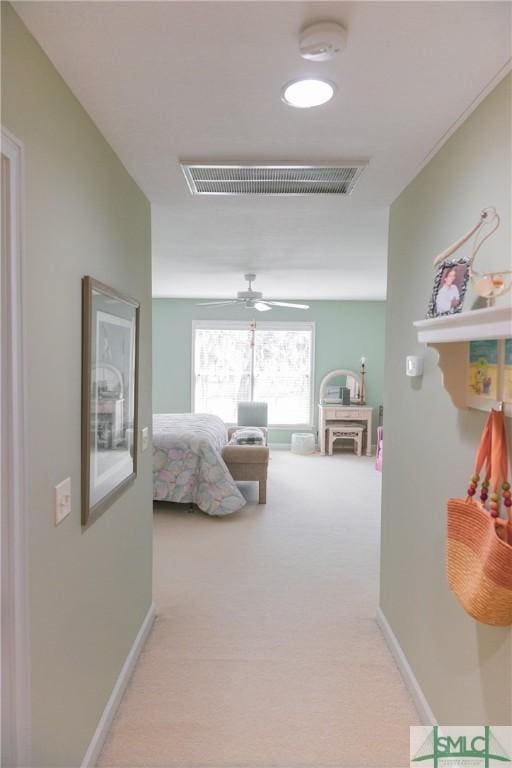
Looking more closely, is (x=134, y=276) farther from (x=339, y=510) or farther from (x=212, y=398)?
(x=212, y=398)

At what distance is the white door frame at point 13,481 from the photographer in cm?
120

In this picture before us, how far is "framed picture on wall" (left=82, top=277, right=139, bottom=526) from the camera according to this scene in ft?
5.68

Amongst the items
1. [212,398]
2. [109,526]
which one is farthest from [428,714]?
[212,398]

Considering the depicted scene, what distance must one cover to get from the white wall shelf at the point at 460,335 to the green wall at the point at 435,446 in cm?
10

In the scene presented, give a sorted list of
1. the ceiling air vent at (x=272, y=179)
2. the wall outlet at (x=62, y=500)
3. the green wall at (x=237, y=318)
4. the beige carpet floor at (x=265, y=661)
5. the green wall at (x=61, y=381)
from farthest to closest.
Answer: the green wall at (x=237, y=318) → the ceiling air vent at (x=272, y=179) → the beige carpet floor at (x=265, y=661) → the wall outlet at (x=62, y=500) → the green wall at (x=61, y=381)

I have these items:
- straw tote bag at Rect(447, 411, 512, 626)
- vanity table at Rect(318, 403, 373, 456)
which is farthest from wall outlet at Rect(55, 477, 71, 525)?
vanity table at Rect(318, 403, 373, 456)

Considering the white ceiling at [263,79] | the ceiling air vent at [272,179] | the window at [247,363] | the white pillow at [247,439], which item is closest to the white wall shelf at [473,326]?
the white ceiling at [263,79]

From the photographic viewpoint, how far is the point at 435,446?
2.00m

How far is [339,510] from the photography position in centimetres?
496

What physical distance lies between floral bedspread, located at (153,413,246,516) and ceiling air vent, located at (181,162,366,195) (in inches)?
110

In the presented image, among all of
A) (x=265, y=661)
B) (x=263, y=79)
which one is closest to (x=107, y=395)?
(x=263, y=79)

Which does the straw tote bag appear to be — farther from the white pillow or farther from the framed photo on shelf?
the white pillow

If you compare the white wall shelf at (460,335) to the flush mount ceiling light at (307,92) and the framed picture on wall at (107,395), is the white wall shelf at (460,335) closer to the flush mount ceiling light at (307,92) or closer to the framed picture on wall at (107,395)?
the flush mount ceiling light at (307,92)

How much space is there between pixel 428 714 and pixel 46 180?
7.94 ft
